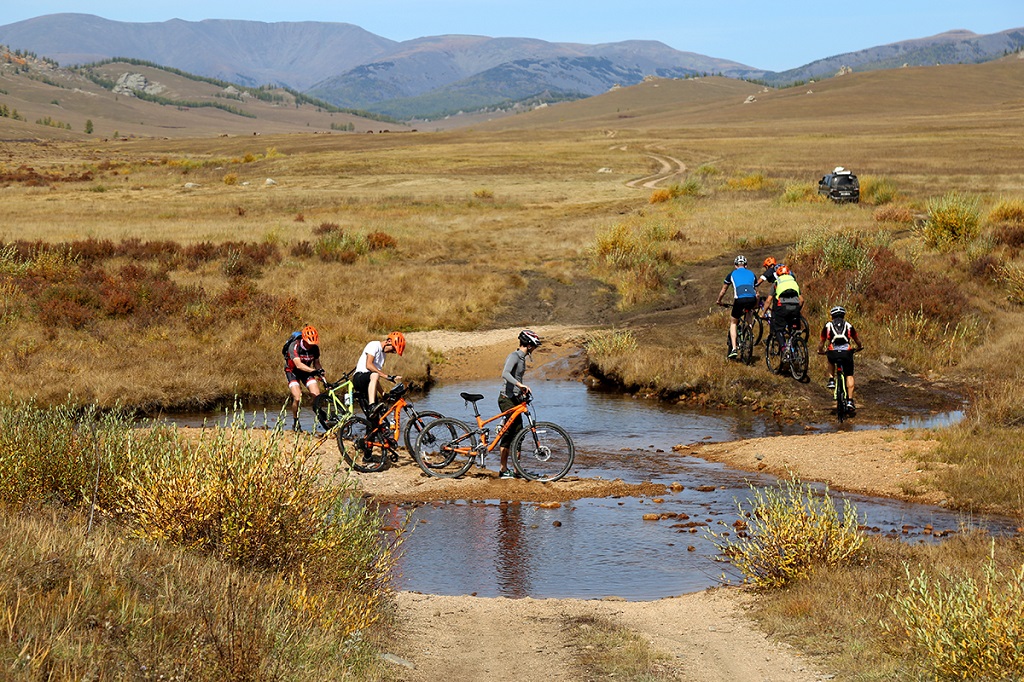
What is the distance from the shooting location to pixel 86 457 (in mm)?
10125

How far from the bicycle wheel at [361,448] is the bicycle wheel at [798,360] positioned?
1059 cm

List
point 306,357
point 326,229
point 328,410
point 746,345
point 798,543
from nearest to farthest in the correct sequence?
point 798,543, point 328,410, point 306,357, point 746,345, point 326,229

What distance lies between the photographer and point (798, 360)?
22.4m

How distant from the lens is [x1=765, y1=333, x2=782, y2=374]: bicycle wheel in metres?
22.8

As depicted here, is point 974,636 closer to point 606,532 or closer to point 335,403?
point 606,532

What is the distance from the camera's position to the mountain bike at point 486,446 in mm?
15359

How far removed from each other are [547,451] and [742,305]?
9.27 meters

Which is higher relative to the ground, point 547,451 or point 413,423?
point 413,423

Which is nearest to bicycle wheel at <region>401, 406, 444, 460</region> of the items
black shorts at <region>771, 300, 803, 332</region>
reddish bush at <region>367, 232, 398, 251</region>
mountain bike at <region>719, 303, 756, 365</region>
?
black shorts at <region>771, 300, 803, 332</region>

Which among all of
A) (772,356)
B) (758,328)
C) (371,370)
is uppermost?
(371,370)

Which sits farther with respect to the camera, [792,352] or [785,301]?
[792,352]

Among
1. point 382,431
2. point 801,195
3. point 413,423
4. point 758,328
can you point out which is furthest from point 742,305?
point 801,195

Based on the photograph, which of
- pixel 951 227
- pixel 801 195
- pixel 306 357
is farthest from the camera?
pixel 801 195

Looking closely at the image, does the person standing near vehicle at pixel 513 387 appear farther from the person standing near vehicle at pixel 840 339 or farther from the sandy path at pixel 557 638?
the person standing near vehicle at pixel 840 339
